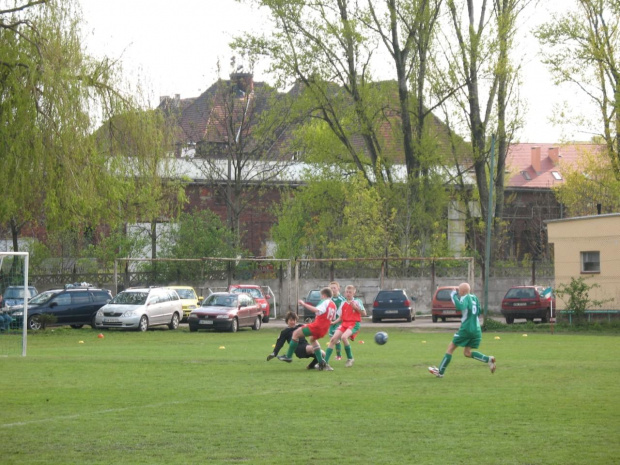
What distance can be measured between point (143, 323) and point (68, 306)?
3.17 metres

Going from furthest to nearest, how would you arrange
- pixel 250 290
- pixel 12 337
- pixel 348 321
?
1. pixel 250 290
2. pixel 12 337
3. pixel 348 321

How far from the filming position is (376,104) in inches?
1991

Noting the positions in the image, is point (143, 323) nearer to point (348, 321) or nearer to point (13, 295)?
point (13, 295)

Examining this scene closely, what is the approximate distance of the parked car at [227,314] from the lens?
1496 inches

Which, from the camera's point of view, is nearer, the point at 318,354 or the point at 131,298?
the point at 318,354

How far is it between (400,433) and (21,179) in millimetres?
16812

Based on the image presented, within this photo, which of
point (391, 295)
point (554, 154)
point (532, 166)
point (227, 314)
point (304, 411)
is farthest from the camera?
point (554, 154)

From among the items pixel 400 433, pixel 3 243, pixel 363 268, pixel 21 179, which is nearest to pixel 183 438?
pixel 400 433

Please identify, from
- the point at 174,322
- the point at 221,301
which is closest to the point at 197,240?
the point at 174,322

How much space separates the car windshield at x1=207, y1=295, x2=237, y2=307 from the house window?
1376 centimetres

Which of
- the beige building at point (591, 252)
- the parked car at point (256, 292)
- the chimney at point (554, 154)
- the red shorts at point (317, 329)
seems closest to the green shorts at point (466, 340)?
the red shorts at point (317, 329)

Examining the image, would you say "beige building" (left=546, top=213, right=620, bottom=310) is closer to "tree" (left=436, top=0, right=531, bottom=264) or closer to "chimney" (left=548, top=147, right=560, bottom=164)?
"tree" (left=436, top=0, right=531, bottom=264)

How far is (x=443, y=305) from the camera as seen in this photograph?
4400 centimetres

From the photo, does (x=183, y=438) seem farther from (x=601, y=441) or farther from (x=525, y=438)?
(x=601, y=441)
